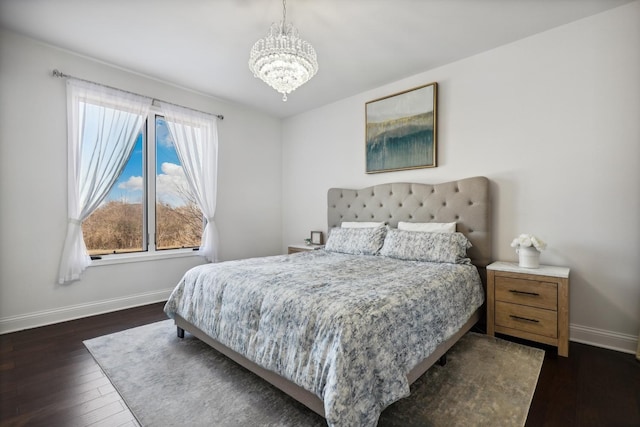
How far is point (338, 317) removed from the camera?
4.62 ft

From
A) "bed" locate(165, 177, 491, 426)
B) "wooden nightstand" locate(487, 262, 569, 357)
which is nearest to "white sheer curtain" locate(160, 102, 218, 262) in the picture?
"bed" locate(165, 177, 491, 426)

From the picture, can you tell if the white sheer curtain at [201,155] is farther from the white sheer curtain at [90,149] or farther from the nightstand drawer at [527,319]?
the nightstand drawer at [527,319]

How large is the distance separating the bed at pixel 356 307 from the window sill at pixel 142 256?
4.41ft

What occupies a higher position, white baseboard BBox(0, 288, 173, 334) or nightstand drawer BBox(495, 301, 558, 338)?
nightstand drawer BBox(495, 301, 558, 338)

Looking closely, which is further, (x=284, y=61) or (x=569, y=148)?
(x=569, y=148)

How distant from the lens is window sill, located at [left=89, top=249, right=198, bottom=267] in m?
3.27

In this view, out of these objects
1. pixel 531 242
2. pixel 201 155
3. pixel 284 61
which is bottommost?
pixel 531 242

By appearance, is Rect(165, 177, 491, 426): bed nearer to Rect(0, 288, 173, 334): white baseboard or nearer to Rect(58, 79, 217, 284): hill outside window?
Rect(0, 288, 173, 334): white baseboard

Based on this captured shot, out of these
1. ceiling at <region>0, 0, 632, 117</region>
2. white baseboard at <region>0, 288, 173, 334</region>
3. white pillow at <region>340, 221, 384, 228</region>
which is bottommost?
white baseboard at <region>0, 288, 173, 334</region>

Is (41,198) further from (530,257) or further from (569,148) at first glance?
(569,148)

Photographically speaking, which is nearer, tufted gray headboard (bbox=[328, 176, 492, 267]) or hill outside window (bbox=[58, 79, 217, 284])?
tufted gray headboard (bbox=[328, 176, 492, 267])

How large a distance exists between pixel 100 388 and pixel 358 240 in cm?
255

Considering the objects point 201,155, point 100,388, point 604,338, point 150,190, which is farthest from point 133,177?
point 604,338

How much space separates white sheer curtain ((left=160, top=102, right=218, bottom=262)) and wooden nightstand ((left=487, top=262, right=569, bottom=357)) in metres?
3.43
